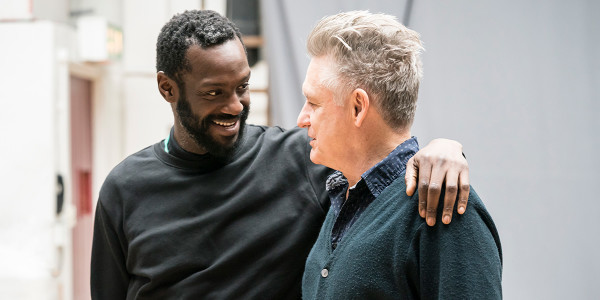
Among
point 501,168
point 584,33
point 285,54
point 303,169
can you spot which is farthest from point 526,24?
point 303,169

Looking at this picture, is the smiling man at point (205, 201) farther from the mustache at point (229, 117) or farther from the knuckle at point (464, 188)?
the knuckle at point (464, 188)

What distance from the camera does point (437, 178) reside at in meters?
0.77

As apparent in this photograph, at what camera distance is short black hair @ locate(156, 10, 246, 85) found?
1197 millimetres

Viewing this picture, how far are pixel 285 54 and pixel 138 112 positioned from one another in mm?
735

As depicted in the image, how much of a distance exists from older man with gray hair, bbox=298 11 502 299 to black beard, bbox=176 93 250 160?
0.97 ft

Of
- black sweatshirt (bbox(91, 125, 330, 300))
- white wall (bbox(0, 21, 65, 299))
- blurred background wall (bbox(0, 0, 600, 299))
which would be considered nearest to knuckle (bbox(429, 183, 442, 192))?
black sweatshirt (bbox(91, 125, 330, 300))

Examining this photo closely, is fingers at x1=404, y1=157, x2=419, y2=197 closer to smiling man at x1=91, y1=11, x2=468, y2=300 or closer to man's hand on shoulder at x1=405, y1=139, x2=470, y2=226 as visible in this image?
man's hand on shoulder at x1=405, y1=139, x2=470, y2=226

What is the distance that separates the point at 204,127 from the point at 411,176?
0.55 metres

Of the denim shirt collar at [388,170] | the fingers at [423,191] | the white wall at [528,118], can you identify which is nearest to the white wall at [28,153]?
the white wall at [528,118]

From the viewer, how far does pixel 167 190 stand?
1235 millimetres

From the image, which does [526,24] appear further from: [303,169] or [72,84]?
[72,84]

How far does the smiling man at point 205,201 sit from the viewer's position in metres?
1.18

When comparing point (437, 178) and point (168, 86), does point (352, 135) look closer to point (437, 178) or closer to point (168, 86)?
point (437, 178)

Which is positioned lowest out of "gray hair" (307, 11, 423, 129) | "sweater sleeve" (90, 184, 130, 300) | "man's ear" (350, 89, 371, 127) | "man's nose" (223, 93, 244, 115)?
"sweater sleeve" (90, 184, 130, 300)
